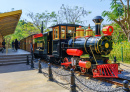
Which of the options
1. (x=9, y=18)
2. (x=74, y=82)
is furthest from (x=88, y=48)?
(x=9, y=18)

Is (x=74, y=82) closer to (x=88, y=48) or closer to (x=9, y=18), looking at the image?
(x=88, y=48)

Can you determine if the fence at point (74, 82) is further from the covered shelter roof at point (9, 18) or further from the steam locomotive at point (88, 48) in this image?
the covered shelter roof at point (9, 18)

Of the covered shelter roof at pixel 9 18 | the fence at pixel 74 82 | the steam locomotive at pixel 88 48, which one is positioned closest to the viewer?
the fence at pixel 74 82

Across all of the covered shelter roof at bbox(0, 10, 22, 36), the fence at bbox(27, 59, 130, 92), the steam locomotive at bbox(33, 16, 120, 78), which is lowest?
the fence at bbox(27, 59, 130, 92)

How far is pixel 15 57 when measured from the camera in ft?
37.5

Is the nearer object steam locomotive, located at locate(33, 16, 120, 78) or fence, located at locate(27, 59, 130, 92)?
fence, located at locate(27, 59, 130, 92)

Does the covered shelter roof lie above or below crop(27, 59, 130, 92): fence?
above

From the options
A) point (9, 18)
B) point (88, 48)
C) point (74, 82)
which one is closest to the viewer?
point (74, 82)

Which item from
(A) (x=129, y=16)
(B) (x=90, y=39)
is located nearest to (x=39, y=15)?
(A) (x=129, y=16)

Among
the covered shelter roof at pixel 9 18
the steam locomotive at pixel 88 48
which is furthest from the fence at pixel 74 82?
the covered shelter roof at pixel 9 18

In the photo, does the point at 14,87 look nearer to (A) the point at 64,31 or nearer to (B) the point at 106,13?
(A) the point at 64,31

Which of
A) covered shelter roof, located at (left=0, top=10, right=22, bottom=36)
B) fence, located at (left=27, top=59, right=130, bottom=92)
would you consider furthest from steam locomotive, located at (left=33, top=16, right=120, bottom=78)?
covered shelter roof, located at (left=0, top=10, right=22, bottom=36)

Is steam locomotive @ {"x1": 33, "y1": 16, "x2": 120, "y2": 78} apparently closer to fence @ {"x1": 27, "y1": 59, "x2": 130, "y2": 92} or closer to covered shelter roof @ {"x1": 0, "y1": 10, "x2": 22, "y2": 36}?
fence @ {"x1": 27, "y1": 59, "x2": 130, "y2": 92}

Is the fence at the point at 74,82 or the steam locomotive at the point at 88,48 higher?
the steam locomotive at the point at 88,48
